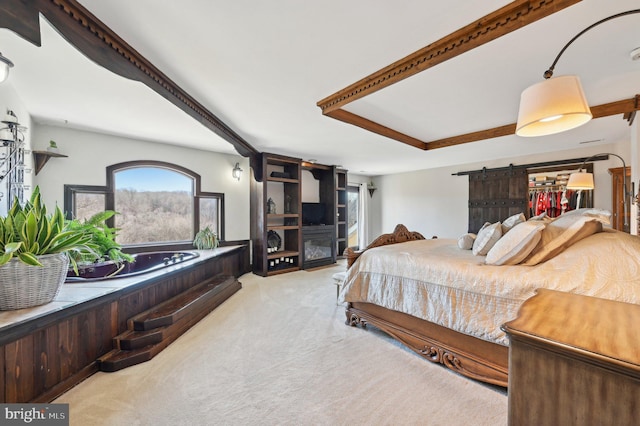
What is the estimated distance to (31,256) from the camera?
4.83ft

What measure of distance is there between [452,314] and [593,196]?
14.7 feet

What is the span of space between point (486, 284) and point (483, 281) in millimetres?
26

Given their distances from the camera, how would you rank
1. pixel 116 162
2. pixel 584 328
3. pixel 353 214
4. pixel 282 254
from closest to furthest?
pixel 584 328 < pixel 116 162 < pixel 282 254 < pixel 353 214

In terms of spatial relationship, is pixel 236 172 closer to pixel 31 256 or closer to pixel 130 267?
pixel 130 267

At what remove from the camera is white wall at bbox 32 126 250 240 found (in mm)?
3203

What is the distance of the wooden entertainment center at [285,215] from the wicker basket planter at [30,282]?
10.1 ft

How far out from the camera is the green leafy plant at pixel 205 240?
4191 millimetres

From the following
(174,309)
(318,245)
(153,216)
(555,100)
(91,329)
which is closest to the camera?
(555,100)

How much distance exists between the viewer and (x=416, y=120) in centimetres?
314

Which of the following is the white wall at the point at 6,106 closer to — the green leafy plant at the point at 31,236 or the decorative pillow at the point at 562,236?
the green leafy plant at the point at 31,236

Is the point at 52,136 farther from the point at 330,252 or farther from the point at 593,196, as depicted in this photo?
the point at 593,196

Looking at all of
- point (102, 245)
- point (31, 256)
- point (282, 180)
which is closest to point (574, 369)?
point (31, 256)

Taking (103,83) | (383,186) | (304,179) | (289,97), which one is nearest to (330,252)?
(304,179)

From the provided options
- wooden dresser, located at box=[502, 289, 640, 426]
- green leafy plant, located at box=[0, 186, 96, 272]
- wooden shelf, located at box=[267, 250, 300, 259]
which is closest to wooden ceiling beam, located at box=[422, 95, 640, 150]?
wooden dresser, located at box=[502, 289, 640, 426]
